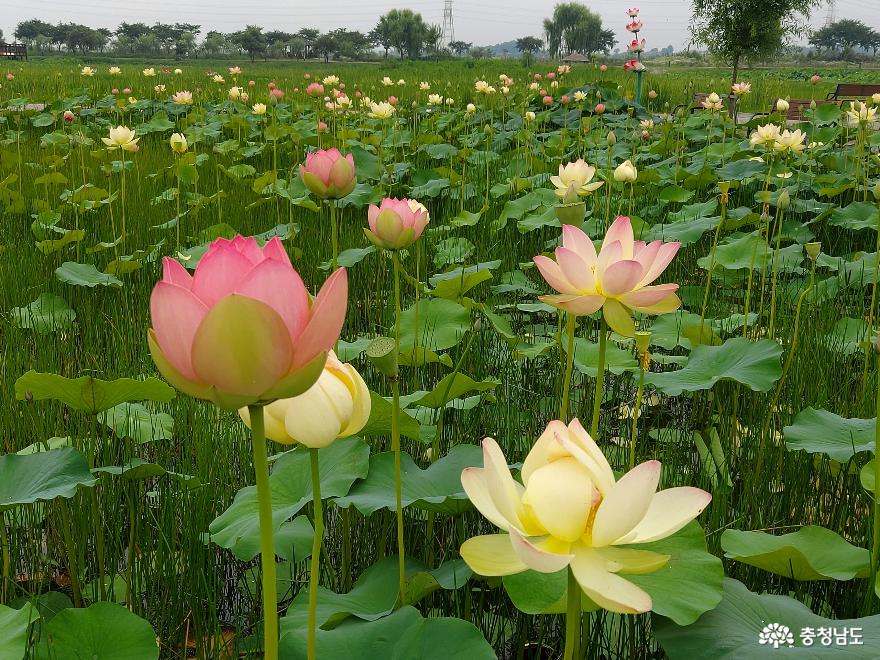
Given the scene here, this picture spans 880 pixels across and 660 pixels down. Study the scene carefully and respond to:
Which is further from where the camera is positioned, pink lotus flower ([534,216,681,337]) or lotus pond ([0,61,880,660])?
pink lotus flower ([534,216,681,337])

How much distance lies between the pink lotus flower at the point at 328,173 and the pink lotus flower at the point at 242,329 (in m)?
0.87

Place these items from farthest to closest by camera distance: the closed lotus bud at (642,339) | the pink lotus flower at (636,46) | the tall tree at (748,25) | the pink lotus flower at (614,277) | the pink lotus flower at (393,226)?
the tall tree at (748,25) < the pink lotus flower at (636,46) < the pink lotus flower at (393,226) < the closed lotus bud at (642,339) < the pink lotus flower at (614,277)

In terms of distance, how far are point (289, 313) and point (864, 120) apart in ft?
10.6

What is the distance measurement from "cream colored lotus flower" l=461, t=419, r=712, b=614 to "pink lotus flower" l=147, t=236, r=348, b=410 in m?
0.14

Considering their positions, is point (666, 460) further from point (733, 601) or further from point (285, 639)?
point (285, 639)

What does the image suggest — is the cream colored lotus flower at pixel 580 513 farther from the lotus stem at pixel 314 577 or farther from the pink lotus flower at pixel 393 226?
the pink lotus flower at pixel 393 226

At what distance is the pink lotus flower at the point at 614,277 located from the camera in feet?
2.83

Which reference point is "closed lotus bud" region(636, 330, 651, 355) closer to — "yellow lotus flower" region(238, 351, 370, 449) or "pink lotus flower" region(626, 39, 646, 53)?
"yellow lotus flower" region(238, 351, 370, 449)

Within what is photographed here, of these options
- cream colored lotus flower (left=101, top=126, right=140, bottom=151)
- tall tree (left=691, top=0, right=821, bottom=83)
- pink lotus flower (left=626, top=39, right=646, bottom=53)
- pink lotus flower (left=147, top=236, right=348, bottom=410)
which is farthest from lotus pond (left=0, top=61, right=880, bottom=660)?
tall tree (left=691, top=0, right=821, bottom=83)

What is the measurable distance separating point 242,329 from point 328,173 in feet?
3.11

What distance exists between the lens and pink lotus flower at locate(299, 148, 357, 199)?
1331mm

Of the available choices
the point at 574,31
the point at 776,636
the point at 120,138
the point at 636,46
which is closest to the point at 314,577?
the point at 776,636

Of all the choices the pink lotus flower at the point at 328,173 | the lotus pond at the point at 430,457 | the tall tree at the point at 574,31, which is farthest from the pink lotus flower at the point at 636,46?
the tall tree at the point at 574,31

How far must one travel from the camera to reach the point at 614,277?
0.86 m
